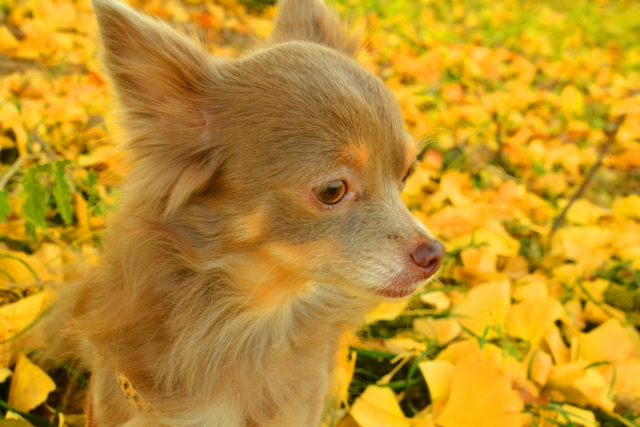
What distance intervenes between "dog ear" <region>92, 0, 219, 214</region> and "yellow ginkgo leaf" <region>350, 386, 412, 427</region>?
1080 millimetres

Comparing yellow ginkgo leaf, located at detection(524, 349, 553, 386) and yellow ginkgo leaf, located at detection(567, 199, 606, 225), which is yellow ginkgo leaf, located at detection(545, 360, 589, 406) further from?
yellow ginkgo leaf, located at detection(567, 199, 606, 225)

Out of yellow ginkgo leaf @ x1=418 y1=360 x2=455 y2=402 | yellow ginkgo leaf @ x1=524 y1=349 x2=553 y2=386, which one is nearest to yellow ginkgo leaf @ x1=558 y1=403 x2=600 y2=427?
yellow ginkgo leaf @ x1=524 y1=349 x2=553 y2=386

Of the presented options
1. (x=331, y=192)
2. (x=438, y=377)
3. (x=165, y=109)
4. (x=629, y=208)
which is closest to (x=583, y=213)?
(x=629, y=208)

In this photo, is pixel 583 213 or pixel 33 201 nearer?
pixel 33 201

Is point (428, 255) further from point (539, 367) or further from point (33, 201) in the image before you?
point (33, 201)

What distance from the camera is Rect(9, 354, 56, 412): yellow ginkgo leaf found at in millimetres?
2082

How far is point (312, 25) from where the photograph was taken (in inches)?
85.8

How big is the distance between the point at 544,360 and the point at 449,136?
2.20m

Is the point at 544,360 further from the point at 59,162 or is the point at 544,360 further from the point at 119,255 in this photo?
the point at 59,162

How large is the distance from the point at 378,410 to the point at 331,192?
98 centimetres

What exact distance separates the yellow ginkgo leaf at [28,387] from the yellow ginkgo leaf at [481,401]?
1.45 metres

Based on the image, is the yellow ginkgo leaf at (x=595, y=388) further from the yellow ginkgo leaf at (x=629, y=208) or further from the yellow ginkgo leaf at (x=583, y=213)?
the yellow ginkgo leaf at (x=629, y=208)

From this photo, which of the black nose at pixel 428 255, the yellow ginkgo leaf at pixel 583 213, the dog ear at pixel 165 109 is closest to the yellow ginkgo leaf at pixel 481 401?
the black nose at pixel 428 255

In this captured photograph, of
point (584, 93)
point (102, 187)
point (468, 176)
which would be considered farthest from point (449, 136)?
point (102, 187)
